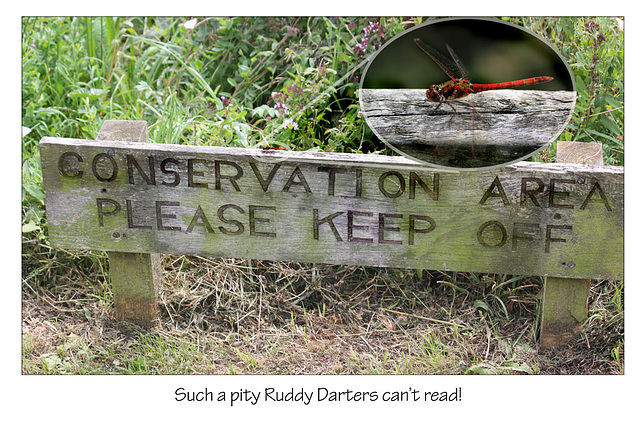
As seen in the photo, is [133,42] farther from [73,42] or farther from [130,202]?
[130,202]

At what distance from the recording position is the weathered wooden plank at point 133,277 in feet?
8.34

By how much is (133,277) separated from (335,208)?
2.86 ft

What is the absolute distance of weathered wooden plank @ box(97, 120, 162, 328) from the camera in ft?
8.34

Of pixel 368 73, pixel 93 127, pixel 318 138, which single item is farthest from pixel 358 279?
pixel 93 127

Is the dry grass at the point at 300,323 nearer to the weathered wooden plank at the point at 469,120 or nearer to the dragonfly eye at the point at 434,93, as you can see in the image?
the weathered wooden plank at the point at 469,120

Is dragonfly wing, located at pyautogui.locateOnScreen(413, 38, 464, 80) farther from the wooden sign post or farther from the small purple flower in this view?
the small purple flower

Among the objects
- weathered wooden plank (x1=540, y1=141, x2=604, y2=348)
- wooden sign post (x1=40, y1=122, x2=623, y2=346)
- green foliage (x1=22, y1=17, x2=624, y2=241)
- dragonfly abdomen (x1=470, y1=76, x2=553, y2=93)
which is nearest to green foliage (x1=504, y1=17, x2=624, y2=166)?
green foliage (x1=22, y1=17, x2=624, y2=241)

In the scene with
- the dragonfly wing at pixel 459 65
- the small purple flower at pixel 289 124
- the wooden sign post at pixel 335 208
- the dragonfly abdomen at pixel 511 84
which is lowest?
the wooden sign post at pixel 335 208

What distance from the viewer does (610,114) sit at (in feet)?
9.40

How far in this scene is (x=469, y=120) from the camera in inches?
79.4

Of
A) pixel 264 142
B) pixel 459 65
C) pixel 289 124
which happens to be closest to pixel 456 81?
pixel 459 65

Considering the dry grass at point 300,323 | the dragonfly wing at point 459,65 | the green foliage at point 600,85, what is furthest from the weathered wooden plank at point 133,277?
the green foliage at point 600,85

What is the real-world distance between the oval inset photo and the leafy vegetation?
0.81m

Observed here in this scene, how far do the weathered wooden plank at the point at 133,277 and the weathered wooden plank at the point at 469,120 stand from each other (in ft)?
3.28
